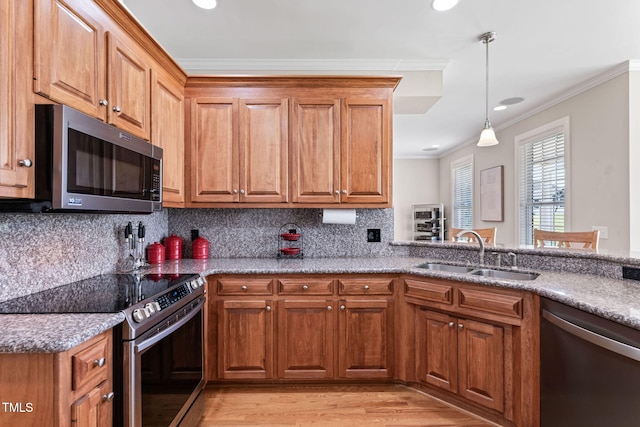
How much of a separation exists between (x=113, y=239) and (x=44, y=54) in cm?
128

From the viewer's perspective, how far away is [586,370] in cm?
140

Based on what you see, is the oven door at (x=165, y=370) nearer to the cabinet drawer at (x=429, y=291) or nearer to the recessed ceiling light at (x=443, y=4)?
the cabinet drawer at (x=429, y=291)

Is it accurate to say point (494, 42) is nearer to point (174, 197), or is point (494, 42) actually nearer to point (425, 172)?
point (174, 197)

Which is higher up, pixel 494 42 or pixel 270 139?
pixel 494 42

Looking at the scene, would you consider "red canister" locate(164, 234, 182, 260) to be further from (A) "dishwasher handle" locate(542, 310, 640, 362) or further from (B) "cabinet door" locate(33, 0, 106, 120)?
(A) "dishwasher handle" locate(542, 310, 640, 362)

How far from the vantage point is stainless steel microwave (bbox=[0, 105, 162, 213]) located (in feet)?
4.16

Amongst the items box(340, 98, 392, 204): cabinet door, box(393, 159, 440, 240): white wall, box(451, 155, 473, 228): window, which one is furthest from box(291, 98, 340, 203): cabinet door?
box(393, 159, 440, 240): white wall

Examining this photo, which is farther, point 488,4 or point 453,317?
point 488,4

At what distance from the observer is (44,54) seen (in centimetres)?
131

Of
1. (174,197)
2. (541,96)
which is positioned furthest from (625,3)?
(174,197)

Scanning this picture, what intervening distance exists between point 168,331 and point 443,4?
2.62 m

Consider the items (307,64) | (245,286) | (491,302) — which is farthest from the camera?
(307,64)

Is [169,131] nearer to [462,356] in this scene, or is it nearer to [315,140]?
[315,140]

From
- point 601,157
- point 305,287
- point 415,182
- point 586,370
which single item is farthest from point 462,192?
point 586,370
